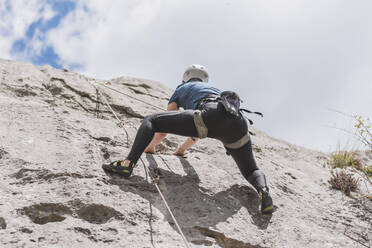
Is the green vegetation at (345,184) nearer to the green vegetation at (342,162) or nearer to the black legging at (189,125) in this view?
the green vegetation at (342,162)

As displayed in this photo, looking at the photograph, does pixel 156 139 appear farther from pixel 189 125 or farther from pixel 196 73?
pixel 196 73

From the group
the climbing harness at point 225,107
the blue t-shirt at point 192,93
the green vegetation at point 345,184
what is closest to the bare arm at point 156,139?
the blue t-shirt at point 192,93

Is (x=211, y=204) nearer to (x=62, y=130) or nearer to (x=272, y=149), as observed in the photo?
(x=62, y=130)

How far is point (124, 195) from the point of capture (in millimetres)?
3266

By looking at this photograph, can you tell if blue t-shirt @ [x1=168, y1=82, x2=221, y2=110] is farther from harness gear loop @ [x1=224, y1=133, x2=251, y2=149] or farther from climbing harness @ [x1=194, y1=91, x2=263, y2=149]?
harness gear loop @ [x1=224, y1=133, x2=251, y2=149]

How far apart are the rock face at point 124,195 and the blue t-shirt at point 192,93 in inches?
27.0

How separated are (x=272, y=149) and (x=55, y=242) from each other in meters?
4.71

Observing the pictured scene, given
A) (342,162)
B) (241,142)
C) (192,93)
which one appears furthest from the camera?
(342,162)

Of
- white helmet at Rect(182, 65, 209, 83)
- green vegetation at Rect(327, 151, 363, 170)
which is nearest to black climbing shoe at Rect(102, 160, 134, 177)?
white helmet at Rect(182, 65, 209, 83)

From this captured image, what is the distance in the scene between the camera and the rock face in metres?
2.80

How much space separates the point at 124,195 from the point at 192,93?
1.40 meters

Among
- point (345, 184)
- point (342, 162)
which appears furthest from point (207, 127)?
point (342, 162)

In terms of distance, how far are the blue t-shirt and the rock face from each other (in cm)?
68

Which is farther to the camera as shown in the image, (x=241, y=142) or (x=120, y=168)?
(x=241, y=142)
